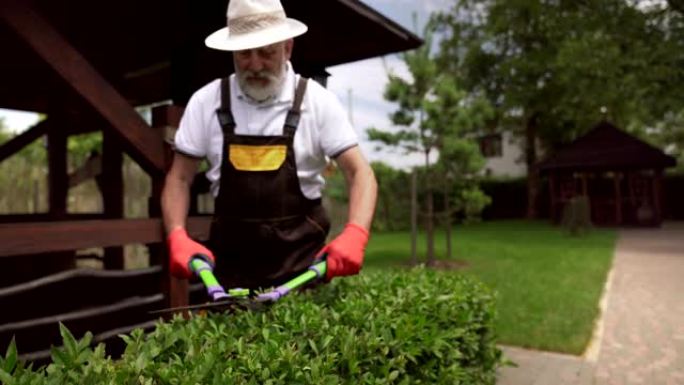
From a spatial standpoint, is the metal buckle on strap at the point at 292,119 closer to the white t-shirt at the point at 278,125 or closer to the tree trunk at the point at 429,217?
the white t-shirt at the point at 278,125

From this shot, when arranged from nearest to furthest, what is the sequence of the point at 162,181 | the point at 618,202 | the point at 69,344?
the point at 69,344, the point at 162,181, the point at 618,202

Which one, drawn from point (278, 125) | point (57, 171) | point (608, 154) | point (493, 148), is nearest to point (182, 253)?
point (278, 125)

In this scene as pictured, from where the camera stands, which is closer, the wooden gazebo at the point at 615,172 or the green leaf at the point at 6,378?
the green leaf at the point at 6,378

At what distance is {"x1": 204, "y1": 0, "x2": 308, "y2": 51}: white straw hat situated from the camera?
225 centimetres

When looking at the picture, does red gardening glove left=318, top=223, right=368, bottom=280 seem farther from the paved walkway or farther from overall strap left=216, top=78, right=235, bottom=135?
the paved walkway

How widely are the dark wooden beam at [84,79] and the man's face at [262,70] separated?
104 centimetres

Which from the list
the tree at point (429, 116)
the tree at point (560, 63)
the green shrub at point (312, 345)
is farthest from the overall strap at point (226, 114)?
the tree at point (560, 63)

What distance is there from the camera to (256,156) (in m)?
2.41

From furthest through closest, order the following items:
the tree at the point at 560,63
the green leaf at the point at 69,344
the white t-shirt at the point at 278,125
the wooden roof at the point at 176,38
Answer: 1. the tree at the point at 560,63
2. the wooden roof at the point at 176,38
3. the white t-shirt at the point at 278,125
4. the green leaf at the point at 69,344

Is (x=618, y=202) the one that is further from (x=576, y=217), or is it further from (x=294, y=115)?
(x=294, y=115)

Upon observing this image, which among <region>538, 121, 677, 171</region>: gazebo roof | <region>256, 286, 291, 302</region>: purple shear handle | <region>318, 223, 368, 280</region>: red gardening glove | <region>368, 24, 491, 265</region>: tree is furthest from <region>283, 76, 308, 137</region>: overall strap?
<region>538, 121, 677, 171</region>: gazebo roof

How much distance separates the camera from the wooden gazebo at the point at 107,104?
2990 millimetres

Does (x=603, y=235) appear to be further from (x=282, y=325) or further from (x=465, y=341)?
(x=282, y=325)

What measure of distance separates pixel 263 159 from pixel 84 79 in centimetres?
126
